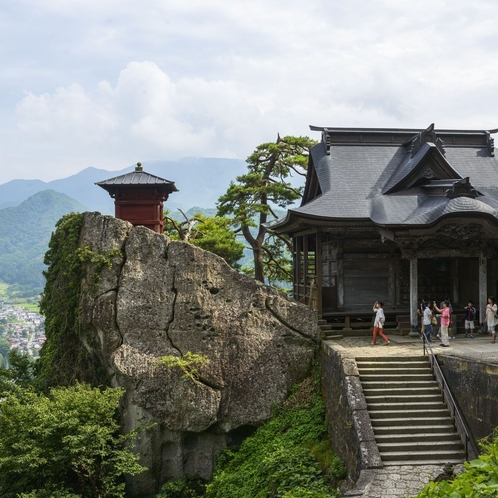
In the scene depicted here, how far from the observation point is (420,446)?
40.1ft

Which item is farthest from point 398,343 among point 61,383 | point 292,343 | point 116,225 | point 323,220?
point 61,383

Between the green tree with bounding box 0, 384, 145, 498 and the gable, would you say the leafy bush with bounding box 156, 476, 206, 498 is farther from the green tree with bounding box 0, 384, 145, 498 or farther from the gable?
the gable

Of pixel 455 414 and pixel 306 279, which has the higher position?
pixel 306 279

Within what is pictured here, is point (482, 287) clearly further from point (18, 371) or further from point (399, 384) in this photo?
point (18, 371)

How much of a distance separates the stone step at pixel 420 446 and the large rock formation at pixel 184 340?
5232 mm

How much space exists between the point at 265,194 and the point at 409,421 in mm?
17357

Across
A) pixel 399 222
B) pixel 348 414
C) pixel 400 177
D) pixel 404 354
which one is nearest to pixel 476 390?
pixel 348 414

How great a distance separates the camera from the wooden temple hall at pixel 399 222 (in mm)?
17812

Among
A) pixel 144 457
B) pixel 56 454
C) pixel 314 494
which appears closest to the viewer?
pixel 314 494

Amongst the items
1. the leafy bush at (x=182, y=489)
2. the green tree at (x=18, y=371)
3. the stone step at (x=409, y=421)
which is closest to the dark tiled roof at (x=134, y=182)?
the green tree at (x=18, y=371)

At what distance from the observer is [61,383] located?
18266 mm

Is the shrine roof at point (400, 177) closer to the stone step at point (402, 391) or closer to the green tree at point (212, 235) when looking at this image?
the green tree at point (212, 235)

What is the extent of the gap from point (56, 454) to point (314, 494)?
6933mm

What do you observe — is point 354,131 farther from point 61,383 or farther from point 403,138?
point 61,383
